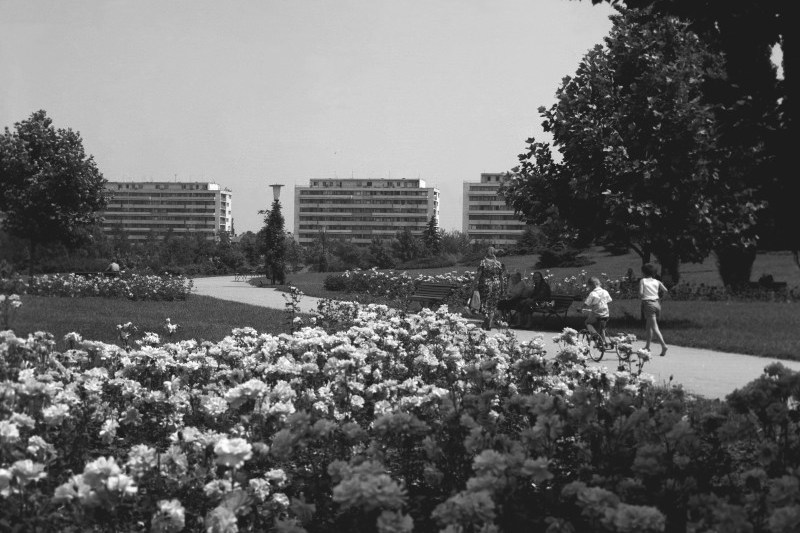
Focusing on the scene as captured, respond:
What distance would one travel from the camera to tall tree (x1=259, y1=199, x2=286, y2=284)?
35.0m

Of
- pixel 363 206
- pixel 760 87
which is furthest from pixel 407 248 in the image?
pixel 363 206

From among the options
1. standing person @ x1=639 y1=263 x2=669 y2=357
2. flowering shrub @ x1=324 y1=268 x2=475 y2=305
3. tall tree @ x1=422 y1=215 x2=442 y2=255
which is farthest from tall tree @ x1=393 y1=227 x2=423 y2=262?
standing person @ x1=639 y1=263 x2=669 y2=357

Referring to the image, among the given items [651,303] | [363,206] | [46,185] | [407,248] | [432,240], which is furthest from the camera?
[363,206]

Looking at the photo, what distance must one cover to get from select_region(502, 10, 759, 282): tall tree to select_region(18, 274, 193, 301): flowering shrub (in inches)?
425

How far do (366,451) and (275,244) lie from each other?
31871 millimetres

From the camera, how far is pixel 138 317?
1544cm

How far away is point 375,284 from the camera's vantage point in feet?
88.6

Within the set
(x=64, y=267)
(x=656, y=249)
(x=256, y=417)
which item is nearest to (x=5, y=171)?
(x=64, y=267)

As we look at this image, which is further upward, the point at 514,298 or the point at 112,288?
the point at 514,298

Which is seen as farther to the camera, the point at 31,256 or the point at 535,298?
the point at 31,256

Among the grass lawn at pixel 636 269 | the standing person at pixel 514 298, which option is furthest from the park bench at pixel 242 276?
the standing person at pixel 514 298

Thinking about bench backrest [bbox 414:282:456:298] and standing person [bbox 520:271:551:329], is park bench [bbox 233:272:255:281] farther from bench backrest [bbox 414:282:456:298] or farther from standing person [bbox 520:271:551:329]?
standing person [bbox 520:271:551:329]

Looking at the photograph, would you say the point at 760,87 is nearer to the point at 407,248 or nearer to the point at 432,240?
the point at 407,248

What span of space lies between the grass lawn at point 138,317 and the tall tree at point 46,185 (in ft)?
38.6
